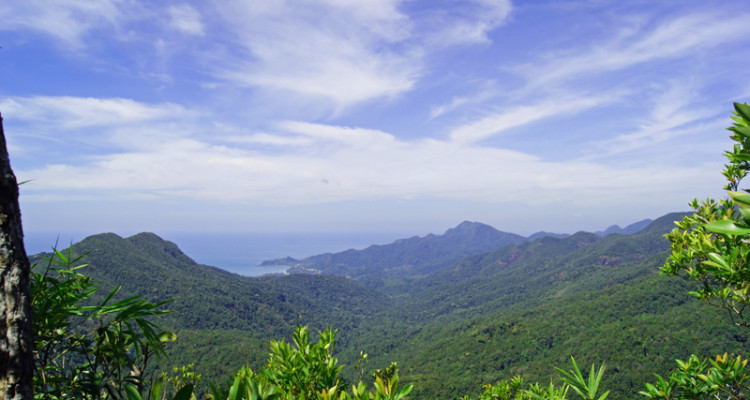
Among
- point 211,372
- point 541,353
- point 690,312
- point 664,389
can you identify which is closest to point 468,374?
point 541,353

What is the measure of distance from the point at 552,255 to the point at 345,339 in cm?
13263

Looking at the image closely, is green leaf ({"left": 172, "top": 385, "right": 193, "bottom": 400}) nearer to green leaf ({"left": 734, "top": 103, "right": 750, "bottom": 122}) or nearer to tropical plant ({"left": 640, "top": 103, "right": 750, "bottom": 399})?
green leaf ({"left": 734, "top": 103, "right": 750, "bottom": 122})

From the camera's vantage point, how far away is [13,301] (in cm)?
145

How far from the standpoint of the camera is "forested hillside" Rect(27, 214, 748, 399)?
52.1 metres

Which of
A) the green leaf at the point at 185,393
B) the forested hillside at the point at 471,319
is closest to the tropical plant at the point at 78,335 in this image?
the green leaf at the point at 185,393

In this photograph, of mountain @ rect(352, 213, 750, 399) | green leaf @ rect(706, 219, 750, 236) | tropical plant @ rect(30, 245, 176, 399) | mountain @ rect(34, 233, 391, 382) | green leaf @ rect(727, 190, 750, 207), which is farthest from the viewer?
mountain @ rect(34, 233, 391, 382)

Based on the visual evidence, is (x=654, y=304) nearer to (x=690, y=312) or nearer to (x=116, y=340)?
(x=690, y=312)

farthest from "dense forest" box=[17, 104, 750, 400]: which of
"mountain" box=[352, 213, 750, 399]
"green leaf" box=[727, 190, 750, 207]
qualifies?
"mountain" box=[352, 213, 750, 399]

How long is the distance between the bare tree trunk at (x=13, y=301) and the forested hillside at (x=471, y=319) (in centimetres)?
1282

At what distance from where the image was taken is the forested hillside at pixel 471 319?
52125 millimetres

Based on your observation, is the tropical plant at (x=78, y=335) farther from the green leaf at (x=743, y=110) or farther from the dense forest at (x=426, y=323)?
the green leaf at (x=743, y=110)

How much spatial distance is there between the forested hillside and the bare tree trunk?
12824 mm

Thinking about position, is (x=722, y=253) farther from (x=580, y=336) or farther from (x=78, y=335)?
(x=580, y=336)

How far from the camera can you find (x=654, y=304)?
68562 millimetres
